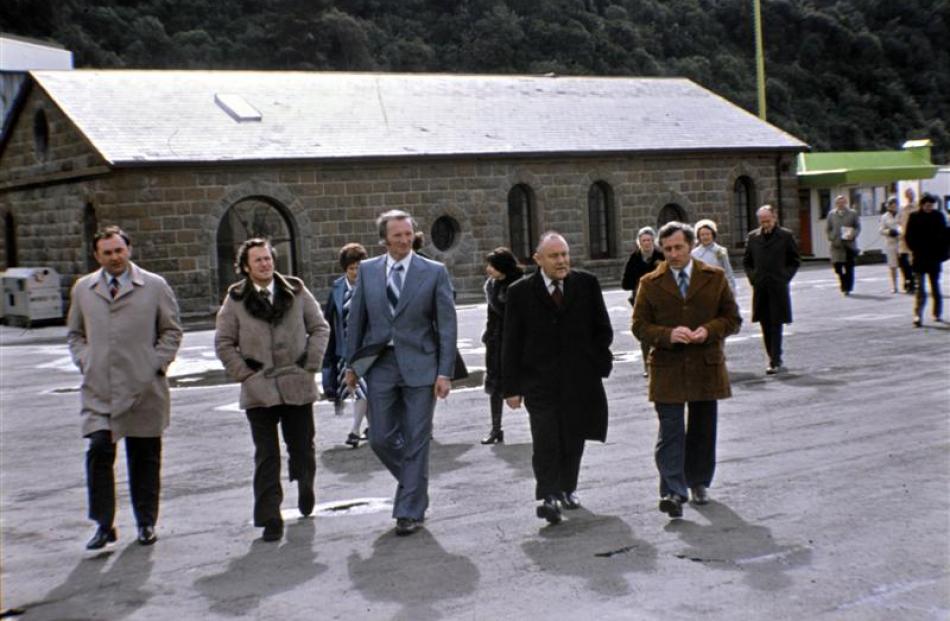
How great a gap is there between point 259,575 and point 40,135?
29.6 metres

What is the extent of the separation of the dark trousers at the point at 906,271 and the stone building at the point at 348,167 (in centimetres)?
1224

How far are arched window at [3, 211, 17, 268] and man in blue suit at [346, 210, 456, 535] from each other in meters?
30.8

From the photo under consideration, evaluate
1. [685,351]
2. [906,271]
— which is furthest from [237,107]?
[685,351]

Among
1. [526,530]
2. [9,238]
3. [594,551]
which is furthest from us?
[9,238]

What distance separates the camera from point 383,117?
1420 inches

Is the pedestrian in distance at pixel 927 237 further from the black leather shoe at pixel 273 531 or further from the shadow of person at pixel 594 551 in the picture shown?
the black leather shoe at pixel 273 531

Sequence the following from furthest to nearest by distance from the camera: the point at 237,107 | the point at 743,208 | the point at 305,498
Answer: the point at 743,208, the point at 237,107, the point at 305,498

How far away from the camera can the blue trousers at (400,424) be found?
27.9 feet

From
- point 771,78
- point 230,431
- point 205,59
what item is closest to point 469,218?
point 230,431

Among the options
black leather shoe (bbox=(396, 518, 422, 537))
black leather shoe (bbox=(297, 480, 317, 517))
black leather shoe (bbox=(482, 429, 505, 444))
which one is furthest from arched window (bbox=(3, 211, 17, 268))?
black leather shoe (bbox=(396, 518, 422, 537))

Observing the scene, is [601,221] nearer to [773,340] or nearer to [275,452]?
[773,340]

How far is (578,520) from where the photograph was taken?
27.7ft

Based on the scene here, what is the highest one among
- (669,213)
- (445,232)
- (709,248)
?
(669,213)

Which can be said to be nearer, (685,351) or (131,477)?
(131,477)
